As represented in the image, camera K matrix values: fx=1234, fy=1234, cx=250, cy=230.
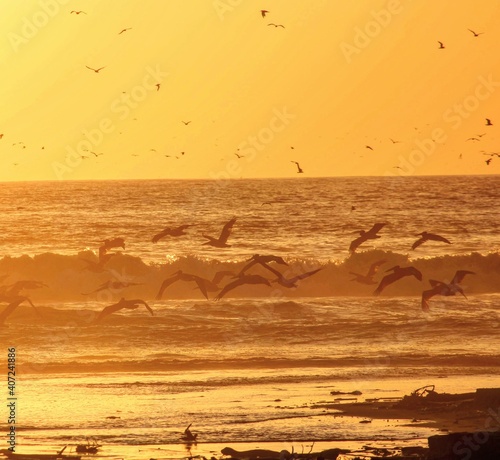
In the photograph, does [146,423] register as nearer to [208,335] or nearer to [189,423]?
[189,423]

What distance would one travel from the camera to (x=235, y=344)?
3194 cm

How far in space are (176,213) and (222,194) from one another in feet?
104

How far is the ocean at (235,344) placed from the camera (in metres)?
20.0

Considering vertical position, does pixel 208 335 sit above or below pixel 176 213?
below

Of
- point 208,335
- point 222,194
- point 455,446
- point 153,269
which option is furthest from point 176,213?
point 455,446

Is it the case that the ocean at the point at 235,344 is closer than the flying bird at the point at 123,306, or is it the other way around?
the ocean at the point at 235,344

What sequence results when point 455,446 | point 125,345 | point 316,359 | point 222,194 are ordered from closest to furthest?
point 455,446 < point 316,359 < point 125,345 < point 222,194

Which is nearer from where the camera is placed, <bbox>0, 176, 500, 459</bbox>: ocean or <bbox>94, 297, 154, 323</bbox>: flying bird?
<bbox>0, 176, 500, 459</bbox>: ocean

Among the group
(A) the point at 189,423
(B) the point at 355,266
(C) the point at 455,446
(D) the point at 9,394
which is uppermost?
(B) the point at 355,266

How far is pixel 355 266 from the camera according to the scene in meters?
58.6

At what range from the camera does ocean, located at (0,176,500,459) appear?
65.8 ft

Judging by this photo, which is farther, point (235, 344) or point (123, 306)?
point (235, 344)

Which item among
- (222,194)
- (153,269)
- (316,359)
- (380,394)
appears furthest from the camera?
(222,194)

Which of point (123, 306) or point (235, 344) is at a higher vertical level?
point (235, 344)
